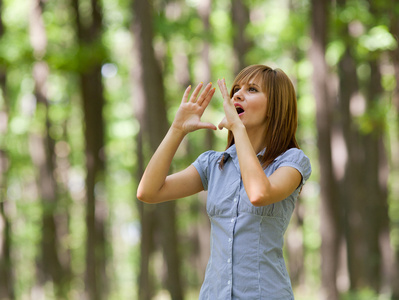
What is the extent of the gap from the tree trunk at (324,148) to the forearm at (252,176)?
326 inches

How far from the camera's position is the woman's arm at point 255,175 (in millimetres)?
2436

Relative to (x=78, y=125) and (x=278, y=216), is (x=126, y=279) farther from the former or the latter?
(x=278, y=216)

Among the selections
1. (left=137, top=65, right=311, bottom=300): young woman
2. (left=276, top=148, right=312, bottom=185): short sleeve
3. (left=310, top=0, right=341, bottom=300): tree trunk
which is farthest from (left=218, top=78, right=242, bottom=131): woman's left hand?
(left=310, top=0, right=341, bottom=300): tree trunk

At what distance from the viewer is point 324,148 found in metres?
10.6

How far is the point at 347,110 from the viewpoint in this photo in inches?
633

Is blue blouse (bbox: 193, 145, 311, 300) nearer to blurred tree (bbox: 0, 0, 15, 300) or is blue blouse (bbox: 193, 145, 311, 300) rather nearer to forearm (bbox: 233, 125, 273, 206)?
forearm (bbox: 233, 125, 273, 206)

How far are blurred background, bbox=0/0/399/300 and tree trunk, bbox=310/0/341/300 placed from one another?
0.07 ft

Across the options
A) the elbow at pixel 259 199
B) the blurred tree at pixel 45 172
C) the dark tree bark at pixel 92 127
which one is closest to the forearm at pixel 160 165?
the elbow at pixel 259 199

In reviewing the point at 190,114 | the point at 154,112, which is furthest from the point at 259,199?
the point at 154,112

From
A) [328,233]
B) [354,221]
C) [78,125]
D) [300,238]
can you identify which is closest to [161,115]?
[328,233]

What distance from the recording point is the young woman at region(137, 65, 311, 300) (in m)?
2.52

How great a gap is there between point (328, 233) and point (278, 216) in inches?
337

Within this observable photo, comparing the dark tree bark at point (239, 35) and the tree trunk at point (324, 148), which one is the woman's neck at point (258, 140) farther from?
the dark tree bark at point (239, 35)

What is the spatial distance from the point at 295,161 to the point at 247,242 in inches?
15.5
